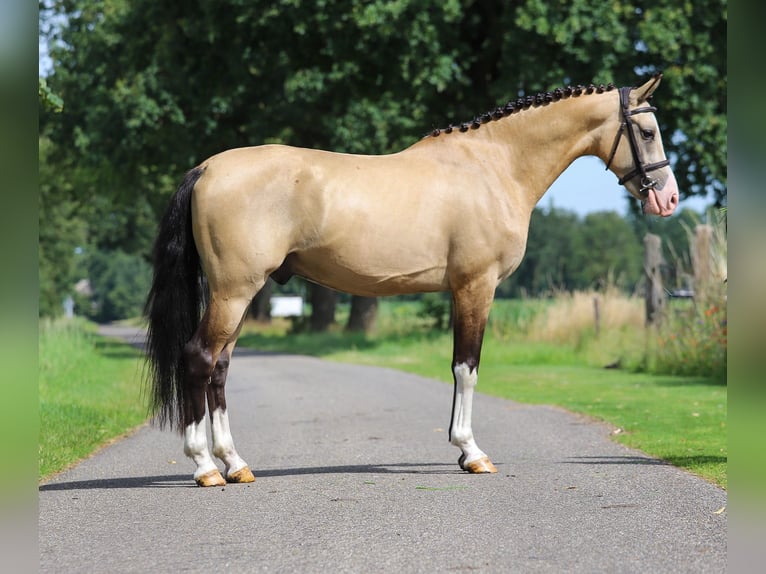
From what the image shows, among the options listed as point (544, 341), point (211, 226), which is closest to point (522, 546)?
point (211, 226)

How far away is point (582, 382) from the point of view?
55.1 ft

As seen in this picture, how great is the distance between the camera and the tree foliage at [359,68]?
22375 millimetres

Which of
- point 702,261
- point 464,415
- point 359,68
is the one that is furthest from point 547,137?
point 359,68

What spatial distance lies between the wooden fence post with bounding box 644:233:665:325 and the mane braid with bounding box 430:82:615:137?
39.8 feet

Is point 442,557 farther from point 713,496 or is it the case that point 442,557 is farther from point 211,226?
point 211,226

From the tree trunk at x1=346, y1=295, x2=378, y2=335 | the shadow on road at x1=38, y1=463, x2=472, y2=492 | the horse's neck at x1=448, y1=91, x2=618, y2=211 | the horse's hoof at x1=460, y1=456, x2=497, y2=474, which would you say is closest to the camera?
the shadow on road at x1=38, y1=463, x2=472, y2=492

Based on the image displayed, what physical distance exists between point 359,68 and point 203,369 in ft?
61.7

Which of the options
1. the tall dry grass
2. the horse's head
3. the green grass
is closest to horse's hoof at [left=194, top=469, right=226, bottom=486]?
the green grass

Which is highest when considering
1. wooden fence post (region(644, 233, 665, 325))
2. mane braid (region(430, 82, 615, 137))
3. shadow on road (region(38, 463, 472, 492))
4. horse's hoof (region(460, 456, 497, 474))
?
mane braid (region(430, 82, 615, 137))

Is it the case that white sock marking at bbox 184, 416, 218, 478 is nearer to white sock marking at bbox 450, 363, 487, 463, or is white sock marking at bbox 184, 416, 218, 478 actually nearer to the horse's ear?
white sock marking at bbox 450, 363, 487, 463

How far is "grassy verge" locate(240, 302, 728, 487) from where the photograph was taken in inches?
362

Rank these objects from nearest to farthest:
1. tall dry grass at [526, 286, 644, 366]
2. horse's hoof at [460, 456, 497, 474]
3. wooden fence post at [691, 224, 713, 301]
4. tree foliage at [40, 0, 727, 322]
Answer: horse's hoof at [460, 456, 497, 474]
wooden fence post at [691, 224, 713, 301]
tall dry grass at [526, 286, 644, 366]
tree foliage at [40, 0, 727, 322]

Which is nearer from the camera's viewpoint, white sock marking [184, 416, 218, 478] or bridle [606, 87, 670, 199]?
white sock marking [184, 416, 218, 478]

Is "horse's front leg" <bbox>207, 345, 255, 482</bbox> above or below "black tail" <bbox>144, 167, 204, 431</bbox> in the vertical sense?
below
